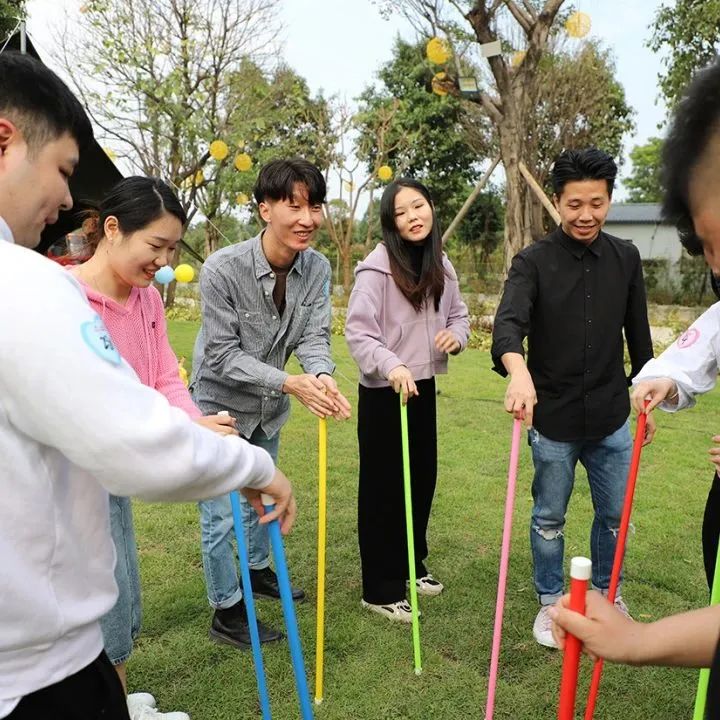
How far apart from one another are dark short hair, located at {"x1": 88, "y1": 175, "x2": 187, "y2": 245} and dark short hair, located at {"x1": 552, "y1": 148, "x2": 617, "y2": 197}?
1472 millimetres

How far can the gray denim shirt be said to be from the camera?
276cm

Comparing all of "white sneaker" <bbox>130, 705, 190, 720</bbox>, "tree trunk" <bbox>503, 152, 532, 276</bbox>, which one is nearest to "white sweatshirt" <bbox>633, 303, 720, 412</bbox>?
"white sneaker" <bbox>130, 705, 190, 720</bbox>

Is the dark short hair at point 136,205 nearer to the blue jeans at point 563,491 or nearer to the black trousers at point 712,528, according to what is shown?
the blue jeans at point 563,491

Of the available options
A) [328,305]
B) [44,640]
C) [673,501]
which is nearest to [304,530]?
[328,305]

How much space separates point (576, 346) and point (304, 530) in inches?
77.4

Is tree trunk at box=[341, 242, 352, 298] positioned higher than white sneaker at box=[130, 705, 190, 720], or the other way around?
tree trunk at box=[341, 242, 352, 298]

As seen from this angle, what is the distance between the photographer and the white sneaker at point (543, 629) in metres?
2.90

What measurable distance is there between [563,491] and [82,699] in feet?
7.16

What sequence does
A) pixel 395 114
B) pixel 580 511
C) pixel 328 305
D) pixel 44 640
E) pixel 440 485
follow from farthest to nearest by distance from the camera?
pixel 395 114, pixel 440 485, pixel 580 511, pixel 328 305, pixel 44 640

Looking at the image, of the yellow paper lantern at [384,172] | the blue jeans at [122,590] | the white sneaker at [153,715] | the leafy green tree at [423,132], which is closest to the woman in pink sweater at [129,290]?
the blue jeans at [122,590]

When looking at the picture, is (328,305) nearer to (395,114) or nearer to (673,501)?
(673,501)

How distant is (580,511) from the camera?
4.37 m

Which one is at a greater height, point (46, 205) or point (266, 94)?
point (266, 94)

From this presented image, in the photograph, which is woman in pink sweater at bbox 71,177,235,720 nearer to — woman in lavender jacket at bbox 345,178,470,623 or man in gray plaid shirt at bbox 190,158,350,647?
man in gray plaid shirt at bbox 190,158,350,647
